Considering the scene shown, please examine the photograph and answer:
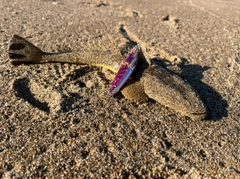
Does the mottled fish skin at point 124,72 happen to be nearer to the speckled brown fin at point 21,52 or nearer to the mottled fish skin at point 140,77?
the mottled fish skin at point 140,77

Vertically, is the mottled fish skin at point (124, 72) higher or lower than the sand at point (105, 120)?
higher

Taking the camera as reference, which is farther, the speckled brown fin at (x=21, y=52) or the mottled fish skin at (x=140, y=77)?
the speckled brown fin at (x=21, y=52)

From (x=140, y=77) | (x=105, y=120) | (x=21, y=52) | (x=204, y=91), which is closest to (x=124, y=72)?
(x=140, y=77)

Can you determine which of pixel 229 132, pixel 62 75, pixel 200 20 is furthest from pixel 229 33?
pixel 62 75

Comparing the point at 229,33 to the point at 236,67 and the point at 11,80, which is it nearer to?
the point at 236,67

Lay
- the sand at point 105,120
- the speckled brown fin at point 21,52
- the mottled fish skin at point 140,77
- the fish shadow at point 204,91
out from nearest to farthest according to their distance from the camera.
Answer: the sand at point 105,120, the mottled fish skin at point 140,77, the fish shadow at point 204,91, the speckled brown fin at point 21,52

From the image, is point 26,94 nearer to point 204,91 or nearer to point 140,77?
point 140,77

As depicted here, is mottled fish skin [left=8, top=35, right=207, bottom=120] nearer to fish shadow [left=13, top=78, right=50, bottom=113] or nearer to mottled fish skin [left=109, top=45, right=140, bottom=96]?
mottled fish skin [left=109, top=45, right=140, bottom=96]

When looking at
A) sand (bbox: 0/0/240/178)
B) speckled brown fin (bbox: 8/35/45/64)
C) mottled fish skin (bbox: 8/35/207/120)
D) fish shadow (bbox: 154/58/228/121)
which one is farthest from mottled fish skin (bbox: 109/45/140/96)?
speckled brown fin (bbox: 8/35/45/64)

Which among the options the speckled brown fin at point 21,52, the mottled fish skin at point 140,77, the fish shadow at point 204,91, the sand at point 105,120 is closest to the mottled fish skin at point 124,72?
the mottled fish skin at point 140,77
